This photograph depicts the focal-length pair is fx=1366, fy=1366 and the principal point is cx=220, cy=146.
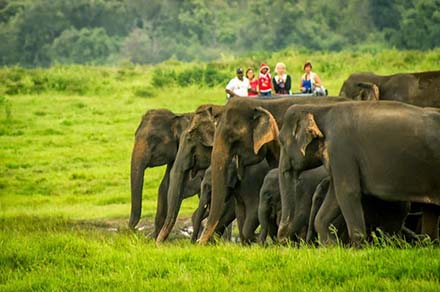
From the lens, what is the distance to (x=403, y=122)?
1159 cm

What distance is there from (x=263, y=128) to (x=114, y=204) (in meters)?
7.20

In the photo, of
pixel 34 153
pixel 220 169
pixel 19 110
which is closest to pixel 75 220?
pixel 220 169

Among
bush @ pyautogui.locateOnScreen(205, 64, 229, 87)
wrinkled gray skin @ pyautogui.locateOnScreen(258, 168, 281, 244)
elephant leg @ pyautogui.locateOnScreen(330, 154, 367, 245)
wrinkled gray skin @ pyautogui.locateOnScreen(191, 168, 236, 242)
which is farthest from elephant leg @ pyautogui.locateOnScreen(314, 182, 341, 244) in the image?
bush @ pyautogui.locateOnScreen(205, 64, 229, 87)

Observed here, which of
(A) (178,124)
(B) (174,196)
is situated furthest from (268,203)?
(A) (178,124)

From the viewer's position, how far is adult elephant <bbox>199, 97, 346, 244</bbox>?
14.0 m

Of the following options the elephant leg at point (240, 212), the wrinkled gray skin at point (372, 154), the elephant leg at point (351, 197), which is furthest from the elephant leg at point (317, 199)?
the elephant leg at point (240, 212)

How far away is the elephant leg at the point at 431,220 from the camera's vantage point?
38.8ft

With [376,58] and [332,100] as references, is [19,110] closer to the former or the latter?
[376,58]

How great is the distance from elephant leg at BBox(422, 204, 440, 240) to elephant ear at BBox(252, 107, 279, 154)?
240 centimetres

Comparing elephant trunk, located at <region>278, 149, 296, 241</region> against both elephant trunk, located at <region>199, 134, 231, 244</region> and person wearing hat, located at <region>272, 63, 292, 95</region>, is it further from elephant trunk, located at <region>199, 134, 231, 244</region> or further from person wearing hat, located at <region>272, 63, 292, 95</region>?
person wearing hat, located at <region>272, 63, 292, 95</region>

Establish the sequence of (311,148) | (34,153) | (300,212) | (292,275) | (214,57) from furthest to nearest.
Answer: (214,57) → (34,153) → (300,212) → (311,148) → (292,275)

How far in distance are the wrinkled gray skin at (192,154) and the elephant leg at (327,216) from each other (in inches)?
132

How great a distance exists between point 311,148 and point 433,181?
1521mm

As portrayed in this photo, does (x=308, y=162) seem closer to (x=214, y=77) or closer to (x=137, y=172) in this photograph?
(x=137, y=172)
